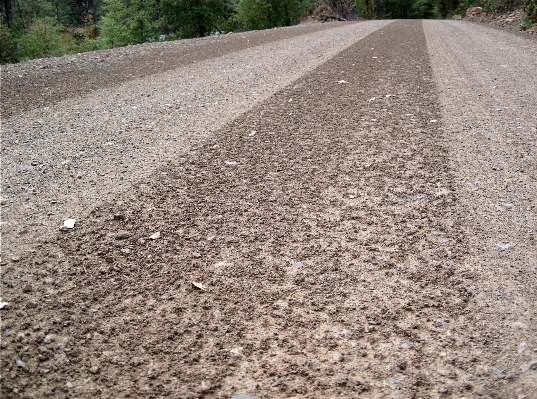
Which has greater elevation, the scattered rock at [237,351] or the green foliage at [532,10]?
the green foliage at [532,10]

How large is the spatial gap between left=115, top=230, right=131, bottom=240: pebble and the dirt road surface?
1cm

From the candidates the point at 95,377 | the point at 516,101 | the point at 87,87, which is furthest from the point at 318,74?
the point at 95,377

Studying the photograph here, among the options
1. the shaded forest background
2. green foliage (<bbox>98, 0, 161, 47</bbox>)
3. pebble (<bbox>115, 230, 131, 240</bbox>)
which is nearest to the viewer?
pebble (<bbox>115, 230, 131, 240</bbox>)

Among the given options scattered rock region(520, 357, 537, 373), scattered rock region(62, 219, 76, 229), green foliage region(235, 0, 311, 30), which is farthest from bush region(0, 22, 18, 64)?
scattered rock region(520, 357, 537, 373)

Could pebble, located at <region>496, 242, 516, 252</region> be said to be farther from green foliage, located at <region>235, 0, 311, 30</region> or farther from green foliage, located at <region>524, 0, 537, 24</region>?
green foliage, located at <region>235, 0, 311, 30</region>

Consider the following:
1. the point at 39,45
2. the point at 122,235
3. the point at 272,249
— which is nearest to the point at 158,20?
the point at 39,45

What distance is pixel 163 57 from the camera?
33.1 feet

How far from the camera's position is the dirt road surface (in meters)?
1.93

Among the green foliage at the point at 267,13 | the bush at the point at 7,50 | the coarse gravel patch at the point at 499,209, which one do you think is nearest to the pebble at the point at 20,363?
the coarse gravel patch at the point at 499,209

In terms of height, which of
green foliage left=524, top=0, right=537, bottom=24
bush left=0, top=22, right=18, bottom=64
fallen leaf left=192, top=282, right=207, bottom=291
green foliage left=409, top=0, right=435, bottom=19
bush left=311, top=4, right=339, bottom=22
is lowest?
fallen leaf left=192, top=282, right=207, bottom=291

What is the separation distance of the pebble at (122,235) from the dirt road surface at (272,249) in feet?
0.04

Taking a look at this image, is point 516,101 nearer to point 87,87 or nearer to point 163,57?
point 87,87

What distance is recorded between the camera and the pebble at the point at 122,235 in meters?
2.89

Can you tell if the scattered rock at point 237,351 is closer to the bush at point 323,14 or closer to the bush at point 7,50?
the bush at point 7,50
